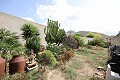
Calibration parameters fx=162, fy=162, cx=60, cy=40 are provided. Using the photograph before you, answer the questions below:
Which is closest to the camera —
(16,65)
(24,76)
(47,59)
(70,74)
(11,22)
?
(24,76)

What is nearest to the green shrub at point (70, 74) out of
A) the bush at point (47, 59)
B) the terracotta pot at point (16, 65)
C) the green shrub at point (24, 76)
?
the bush at point (47, 59)

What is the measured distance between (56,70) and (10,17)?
8.63 metres

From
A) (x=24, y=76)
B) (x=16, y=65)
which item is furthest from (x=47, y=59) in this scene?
(x=24, y=76)

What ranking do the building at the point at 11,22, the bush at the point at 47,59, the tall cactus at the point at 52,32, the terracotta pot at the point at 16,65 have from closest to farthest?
the terracotta pot at the point at 16,65 → the bush at the point at 47,59 → the building at the point at 11,22 → the tall cactus at the point at 52,32

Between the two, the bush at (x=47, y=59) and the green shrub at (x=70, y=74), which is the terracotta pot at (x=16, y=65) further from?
the green shrub at (x=70, y=74)

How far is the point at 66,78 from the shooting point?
7484 millimetres

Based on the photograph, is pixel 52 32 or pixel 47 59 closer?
pixel 47 59

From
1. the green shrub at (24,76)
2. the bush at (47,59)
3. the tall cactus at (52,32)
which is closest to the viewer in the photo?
the green shrub at (24,76)

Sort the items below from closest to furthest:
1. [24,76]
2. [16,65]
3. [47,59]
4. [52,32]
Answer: [24,76]
[16,65]
[47,59]
[52,32]

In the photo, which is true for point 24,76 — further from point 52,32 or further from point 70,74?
point 52,32

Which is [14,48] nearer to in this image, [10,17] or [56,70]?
[56,70]

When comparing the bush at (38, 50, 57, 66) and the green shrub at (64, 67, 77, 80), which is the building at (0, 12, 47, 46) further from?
the green shrub at (64, 67, 77, 80)

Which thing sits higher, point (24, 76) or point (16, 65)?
point (16, 65)

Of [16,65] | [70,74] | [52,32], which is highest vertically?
[52,32]
